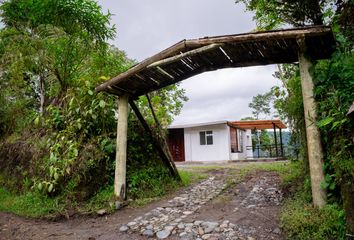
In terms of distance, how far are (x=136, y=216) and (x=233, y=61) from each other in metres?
3.35

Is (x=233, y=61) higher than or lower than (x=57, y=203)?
higher

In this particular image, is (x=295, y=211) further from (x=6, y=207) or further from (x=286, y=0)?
(x=286, y=0)

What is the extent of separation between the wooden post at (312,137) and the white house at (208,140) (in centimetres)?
1249

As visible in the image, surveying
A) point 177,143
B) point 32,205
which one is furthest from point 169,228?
point 177,143

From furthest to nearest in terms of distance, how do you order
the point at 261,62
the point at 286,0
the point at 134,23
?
the point at 134,23 → the point at 286,0 → the point at 261,62

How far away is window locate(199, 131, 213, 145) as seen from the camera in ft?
57.8

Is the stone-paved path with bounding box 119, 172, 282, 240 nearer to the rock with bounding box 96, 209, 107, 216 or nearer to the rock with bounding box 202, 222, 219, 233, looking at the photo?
the rock with bounding box 202, 222, 219, 233

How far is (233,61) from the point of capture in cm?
485

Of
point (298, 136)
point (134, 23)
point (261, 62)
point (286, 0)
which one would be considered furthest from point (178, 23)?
point (298, 136)

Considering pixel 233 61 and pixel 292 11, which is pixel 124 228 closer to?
pixel 233 61

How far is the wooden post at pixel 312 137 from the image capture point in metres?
3.76

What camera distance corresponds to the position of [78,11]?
759 centimetres

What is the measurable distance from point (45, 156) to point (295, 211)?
5588 mm

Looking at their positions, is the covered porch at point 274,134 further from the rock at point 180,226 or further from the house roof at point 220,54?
the rock at point 180,226
